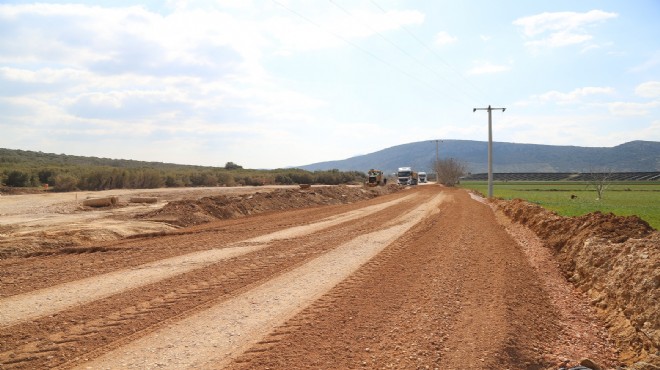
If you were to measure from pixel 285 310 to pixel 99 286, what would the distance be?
13.2 ft

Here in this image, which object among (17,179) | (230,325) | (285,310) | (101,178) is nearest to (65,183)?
(101,178)

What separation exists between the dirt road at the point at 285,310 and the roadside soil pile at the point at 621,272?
474mm

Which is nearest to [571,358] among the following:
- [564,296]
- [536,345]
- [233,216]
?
[536,345]

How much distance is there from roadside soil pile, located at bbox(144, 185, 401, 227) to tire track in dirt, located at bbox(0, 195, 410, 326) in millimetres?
8820

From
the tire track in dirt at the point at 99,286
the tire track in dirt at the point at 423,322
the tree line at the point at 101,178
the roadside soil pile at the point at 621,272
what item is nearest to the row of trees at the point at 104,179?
the tree line at the point at 101,178

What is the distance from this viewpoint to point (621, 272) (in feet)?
27.4

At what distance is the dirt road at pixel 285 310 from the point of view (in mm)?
5590

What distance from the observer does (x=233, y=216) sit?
83.8 feet

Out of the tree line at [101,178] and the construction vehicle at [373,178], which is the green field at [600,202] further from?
the tree line at [101,178]

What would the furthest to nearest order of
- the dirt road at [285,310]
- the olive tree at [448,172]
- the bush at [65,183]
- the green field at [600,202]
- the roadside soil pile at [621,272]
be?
the olive tree at [448,172] → the bush at [65,183] → the green field at [600,202] → the roadside soil pile at [621,272] → the dirt road at [285,310]

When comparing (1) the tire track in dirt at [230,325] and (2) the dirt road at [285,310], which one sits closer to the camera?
(1) the tire track in dirt at [230,325]

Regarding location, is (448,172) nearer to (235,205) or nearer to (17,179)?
(17,179)

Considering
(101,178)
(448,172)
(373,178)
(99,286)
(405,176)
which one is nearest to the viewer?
(99,286)

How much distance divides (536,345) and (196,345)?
168 inches
